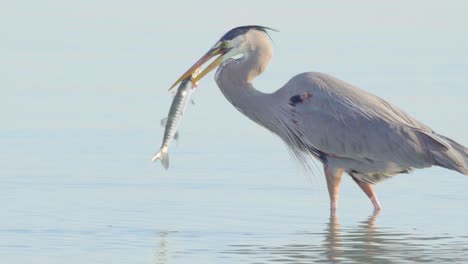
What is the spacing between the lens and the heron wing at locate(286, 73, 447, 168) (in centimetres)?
1141

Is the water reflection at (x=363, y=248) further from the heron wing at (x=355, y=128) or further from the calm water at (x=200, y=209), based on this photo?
the heron wing at (x=355, y=128)

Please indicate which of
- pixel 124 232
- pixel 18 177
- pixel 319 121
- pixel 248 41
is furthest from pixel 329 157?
pixel 18 177

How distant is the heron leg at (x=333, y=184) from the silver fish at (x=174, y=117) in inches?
49.1

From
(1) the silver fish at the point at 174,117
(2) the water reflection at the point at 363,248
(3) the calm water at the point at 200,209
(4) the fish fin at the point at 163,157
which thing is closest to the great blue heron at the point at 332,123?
(1) the silver fish at the point at 174,117

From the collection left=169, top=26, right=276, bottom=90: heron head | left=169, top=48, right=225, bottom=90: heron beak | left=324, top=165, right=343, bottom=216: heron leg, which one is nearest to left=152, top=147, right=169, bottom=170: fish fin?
left=169, top=48, right=225, bottom=90: heron beak

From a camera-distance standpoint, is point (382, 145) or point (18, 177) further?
point (18, 177)

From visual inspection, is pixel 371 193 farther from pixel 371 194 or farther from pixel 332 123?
pixel 332 123

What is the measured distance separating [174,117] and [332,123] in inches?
49.2

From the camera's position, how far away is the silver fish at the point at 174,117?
11094 mm

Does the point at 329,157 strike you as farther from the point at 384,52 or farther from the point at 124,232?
the point at 384,52

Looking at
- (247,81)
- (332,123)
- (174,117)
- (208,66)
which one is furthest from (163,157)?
(332,123)

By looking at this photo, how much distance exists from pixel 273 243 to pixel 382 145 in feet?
5.38

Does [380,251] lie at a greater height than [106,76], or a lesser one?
lesser

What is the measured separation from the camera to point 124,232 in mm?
10555
